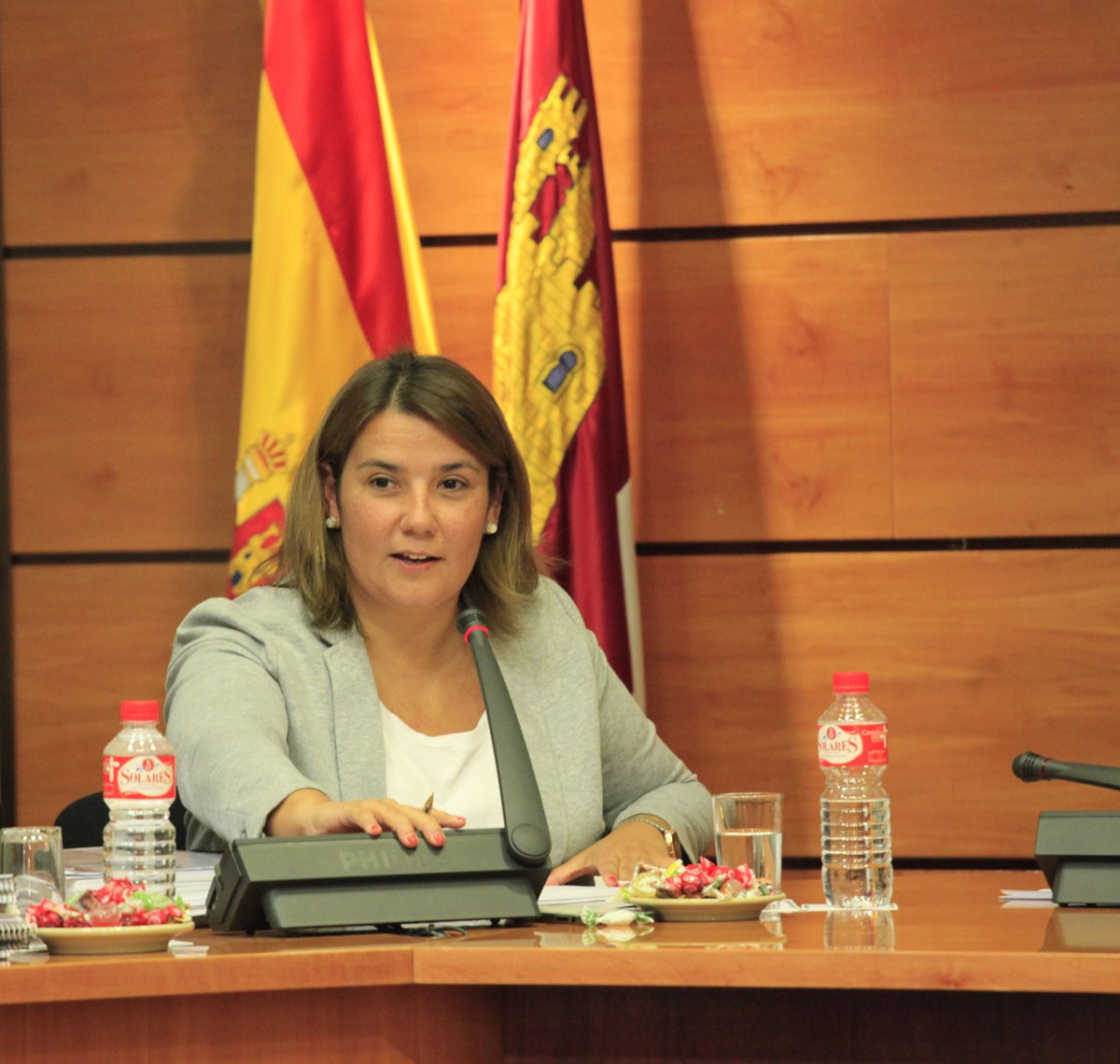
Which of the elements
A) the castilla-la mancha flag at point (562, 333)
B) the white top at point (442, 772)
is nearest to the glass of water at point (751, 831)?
the white top at point (442, 772)

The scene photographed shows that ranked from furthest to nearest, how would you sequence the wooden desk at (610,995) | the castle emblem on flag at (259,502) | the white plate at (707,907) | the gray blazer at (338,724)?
1. the castle emblem on flag at (259,502)
2. the gray blazer at (338,724)
3. the white plate at (707,907)
4. the wooden desk at (610,995)

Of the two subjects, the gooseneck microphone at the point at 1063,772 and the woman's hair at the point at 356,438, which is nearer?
the gooseneck microphone at the point at 1063,772

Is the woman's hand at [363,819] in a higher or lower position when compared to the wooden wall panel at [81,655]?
lower

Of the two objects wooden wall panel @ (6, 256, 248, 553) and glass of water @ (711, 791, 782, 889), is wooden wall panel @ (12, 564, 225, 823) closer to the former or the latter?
wooden wall panel @ (6, 256, 248, 553)

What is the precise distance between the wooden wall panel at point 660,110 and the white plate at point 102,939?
2.23 m

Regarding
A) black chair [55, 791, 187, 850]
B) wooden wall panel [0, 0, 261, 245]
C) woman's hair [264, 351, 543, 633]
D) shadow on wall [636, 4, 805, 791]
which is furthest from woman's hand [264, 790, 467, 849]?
wooden wall panel [0, 0, 261, 245]

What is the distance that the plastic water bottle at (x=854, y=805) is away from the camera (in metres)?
1.71

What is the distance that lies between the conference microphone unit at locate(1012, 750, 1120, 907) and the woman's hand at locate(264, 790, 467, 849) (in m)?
0.63

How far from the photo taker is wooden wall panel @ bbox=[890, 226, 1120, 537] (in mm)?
3250

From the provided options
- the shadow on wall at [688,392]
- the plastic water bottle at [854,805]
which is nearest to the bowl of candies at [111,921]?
the plastic water bottle at [854,805]

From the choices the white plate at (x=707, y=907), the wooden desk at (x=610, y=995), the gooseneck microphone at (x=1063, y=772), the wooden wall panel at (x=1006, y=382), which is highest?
the wooden wall panel at (x=1006, y=382)

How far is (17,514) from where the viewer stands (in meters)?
3.46

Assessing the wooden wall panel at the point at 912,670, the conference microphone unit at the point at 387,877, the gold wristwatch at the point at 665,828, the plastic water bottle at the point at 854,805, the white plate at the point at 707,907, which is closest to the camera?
the conference microphone unit at the point at 387,877

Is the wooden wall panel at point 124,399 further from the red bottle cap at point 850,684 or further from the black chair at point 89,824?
the red bottle cap at point 850,684
